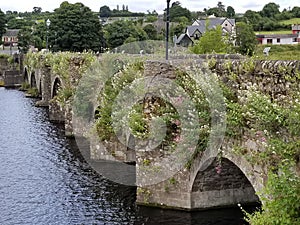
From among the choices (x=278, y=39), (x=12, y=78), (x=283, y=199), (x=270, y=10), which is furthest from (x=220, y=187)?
(x=270, y=10)

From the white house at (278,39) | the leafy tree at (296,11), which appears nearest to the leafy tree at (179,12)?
the leafy tree at (296,11)

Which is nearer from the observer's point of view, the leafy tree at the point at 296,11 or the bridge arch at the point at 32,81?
the bridge arch at the point at 32,81

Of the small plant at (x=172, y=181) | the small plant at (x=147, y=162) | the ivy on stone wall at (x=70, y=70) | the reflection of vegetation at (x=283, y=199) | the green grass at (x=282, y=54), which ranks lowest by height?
the small plant at (x=172, y=181)

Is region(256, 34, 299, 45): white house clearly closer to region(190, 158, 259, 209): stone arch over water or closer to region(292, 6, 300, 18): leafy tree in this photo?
region(292, 6, 300, 18): leafy tree

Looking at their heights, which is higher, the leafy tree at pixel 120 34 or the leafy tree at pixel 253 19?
the leafy tree at pixel 253 19

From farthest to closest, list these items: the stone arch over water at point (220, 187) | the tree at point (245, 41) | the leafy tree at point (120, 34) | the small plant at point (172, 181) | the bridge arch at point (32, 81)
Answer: the leafy tree at point (120, 34), the bridge arch at point (32, 81), the tree at point (245, 41), the small plant at point (172, 181), the stone arch over water at point (220, 187)

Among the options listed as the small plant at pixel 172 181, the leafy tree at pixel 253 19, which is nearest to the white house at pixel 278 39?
the leafy tree at pixel 253 19

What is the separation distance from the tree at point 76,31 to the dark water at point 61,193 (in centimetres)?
5056

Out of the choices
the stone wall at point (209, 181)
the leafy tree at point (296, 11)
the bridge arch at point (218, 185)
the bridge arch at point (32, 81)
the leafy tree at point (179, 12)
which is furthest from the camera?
the leafy tree at point (179, 12)

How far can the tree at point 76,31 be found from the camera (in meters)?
87.4

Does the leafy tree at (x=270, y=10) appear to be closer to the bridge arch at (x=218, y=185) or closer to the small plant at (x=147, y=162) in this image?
the bridge arch at (x=218, y=185)

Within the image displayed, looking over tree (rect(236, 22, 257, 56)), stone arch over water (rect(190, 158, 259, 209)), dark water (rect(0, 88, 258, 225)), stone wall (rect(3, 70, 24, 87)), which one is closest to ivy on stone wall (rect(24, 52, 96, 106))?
dark water (rect(0, 88, 258, 225))

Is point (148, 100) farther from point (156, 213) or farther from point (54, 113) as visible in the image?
point (54, 113)

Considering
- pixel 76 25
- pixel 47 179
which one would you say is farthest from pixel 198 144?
pixel 76 25
